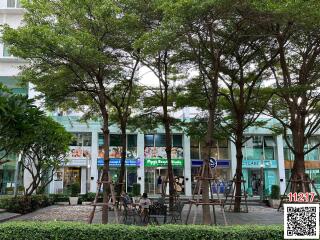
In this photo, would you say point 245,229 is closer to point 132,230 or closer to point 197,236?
point 197,236

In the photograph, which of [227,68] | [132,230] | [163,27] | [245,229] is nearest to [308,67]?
[227,68]

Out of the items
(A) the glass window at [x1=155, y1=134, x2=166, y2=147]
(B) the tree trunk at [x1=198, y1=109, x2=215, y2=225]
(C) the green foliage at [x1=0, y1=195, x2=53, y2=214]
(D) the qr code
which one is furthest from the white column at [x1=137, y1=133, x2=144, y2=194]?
(D) the qr code

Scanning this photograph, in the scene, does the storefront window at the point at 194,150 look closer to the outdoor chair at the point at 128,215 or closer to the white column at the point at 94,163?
the white column at the point at 94,163

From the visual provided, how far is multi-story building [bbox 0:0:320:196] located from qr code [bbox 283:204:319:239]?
95.9 ft

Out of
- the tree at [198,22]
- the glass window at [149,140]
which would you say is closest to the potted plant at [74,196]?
the glass window at [149,140]

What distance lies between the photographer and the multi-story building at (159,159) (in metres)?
36.6

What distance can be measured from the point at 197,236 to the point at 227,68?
1225cm

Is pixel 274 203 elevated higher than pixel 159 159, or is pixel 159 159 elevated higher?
pixel 159 159

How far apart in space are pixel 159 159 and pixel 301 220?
1241 inches

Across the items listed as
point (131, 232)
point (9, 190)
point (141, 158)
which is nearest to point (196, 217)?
point (131, 232)

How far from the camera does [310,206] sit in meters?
6.21

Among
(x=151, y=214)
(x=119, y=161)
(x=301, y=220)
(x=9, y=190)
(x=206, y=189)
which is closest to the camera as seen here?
(x=301, y=220)

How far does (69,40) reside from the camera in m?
11.9

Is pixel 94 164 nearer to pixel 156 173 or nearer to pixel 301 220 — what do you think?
pixel 156 173
